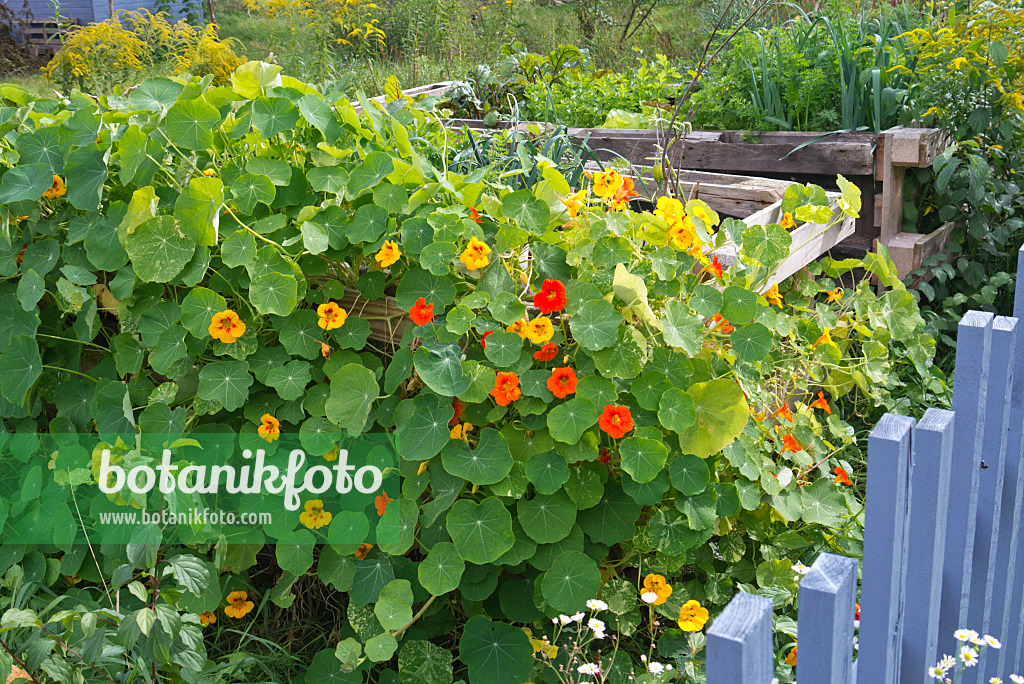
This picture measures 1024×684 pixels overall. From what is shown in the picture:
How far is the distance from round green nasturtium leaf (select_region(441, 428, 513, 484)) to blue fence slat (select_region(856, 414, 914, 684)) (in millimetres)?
646

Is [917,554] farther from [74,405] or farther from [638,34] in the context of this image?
[638,34]

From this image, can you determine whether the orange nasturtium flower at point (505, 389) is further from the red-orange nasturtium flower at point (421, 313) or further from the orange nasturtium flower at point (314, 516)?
the orange nasturtium flower at point (314, 516)

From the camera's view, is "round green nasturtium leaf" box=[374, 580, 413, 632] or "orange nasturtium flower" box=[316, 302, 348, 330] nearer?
"round green nasturtium leaf" box=[374, 580, 413, 632]

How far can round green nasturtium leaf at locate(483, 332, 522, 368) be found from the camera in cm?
134

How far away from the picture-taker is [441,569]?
1.32 metres

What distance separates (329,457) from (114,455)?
1.29 ft

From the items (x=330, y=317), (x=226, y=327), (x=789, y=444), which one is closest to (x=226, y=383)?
(x=226, y=327)

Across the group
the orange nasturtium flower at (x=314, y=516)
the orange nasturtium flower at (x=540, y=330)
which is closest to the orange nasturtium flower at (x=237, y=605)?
the orange nasturtium flower at (x=314, y=516)

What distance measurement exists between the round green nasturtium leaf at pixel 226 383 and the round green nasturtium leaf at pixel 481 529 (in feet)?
1.48

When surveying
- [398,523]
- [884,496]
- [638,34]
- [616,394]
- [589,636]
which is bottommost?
[589,636]

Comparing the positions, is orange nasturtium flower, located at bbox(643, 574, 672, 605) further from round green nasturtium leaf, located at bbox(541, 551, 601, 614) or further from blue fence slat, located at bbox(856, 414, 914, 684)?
blue fence slat, located at bbox(856, 414, 914, 684)

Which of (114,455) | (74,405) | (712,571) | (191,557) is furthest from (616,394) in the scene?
(74,405)

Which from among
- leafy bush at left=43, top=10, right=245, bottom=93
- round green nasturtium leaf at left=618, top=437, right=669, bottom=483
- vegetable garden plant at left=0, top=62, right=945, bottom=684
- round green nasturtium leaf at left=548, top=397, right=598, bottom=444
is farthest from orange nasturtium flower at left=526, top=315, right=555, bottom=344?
leafy bush at left=43, top=10, right=245, bottom=93

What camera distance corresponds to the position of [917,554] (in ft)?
2.78
